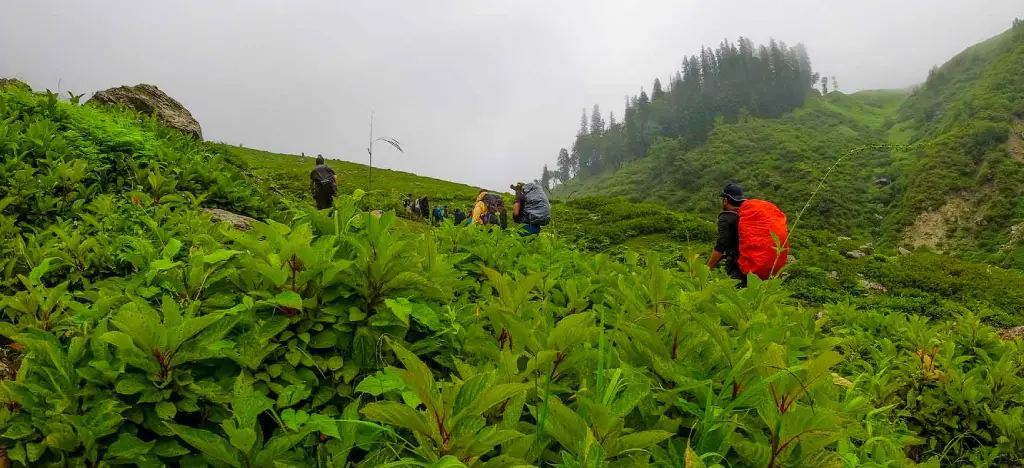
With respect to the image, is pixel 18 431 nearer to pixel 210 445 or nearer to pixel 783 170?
pixel 210 445

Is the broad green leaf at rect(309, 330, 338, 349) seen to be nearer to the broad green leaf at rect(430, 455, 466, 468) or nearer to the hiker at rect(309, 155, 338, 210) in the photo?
the broad green leaf at rect(430, 455, 466, 468)

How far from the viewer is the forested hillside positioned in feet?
192

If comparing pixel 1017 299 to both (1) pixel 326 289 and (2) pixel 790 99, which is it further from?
(2) pixel 790 99

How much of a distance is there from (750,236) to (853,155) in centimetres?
1691

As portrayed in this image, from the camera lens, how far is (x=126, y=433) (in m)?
1.42

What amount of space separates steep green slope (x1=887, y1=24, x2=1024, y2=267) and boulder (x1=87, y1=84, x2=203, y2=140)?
1898 inches

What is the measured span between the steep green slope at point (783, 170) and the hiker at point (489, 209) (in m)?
54.3

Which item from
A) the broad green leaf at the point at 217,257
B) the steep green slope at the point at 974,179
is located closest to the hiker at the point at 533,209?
the broad green leaf at the point at 217,257

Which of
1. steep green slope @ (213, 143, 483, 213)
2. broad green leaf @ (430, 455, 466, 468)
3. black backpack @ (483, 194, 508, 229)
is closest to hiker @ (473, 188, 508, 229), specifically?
black backpack @ (483, 194, 508, 229)

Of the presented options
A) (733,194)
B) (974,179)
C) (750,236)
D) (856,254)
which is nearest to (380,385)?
(750,236)

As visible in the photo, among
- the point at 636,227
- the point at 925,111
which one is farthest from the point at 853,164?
the point at 636,227

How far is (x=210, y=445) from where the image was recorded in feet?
4.23

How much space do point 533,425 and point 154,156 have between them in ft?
23.0

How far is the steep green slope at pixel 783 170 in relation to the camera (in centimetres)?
7106
